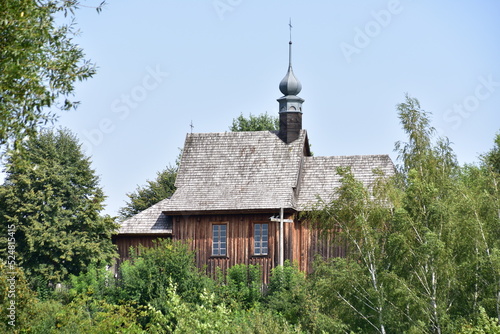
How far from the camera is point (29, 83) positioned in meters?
20.7

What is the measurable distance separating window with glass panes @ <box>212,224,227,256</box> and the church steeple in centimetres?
486

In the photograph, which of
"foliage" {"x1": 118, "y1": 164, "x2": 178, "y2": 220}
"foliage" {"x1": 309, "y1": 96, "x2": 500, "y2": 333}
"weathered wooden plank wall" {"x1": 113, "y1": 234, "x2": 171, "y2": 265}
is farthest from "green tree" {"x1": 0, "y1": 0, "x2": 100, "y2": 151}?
"foliage" {"x1": 118, "y1": 164, "x2": 178, "y2": 220}

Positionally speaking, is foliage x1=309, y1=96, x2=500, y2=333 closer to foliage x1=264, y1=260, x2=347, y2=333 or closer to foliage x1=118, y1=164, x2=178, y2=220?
foliage x1=264, y1=260, x2=347, y2=333

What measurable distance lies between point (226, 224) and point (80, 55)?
1979 centimetres

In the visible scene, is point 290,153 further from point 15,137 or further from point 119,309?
point 15,137

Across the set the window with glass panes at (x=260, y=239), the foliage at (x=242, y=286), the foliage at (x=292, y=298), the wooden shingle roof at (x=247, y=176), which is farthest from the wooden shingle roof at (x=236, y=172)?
the foliage at (x=292, y=298)

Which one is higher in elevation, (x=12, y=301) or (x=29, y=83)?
(x=29, y=83)

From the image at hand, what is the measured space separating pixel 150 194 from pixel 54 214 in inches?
A: 628

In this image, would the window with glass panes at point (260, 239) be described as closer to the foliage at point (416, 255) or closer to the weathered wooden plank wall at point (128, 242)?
the weathered wooden plank wall at point (128, 242)

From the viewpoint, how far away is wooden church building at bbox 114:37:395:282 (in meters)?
40.3

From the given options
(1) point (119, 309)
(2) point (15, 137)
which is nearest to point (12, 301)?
(1) point (119, 309)

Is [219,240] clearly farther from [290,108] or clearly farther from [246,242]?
[290,108]

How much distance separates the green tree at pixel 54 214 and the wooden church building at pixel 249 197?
1620 mm

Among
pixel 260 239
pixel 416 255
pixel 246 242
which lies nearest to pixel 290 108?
pixel 260 239
